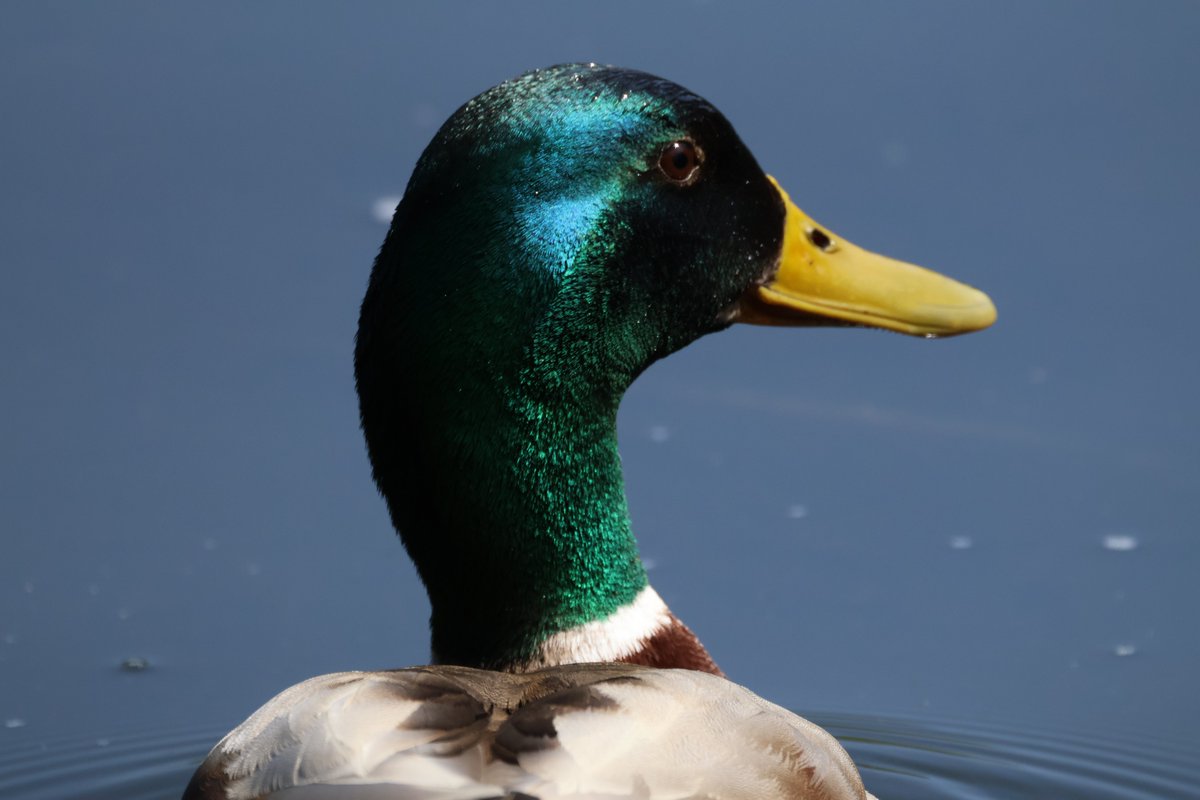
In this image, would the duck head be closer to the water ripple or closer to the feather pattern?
the feather pattern

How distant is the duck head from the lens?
9.61 ft

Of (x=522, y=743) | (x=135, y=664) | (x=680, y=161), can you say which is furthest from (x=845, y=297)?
(x=135, y=664)

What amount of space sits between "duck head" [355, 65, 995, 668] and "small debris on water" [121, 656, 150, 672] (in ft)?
4.19

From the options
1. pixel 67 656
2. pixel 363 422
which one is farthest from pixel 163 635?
pixel 363 422

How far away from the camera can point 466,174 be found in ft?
9.61

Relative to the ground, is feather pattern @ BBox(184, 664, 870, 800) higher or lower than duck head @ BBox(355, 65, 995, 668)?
A: lower

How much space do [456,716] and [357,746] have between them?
0.12 meters

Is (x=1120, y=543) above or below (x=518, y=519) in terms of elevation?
below

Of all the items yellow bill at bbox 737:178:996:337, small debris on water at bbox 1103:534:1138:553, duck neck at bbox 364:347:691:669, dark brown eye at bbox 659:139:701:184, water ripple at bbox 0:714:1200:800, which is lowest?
water ripple at bbox 0:714:1200:800

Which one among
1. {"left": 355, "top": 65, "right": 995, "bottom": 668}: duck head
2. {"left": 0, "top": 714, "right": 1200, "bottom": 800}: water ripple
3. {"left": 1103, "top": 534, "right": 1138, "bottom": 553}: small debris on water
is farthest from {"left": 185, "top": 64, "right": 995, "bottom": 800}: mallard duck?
{"left": 1103, "top": 534, "right": 1138, "bottom": 553}: small debris on water

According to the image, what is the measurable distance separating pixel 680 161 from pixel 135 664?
1831 millimetres

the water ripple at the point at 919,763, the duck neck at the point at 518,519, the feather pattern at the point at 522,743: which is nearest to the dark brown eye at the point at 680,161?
the duck neck at the point at 518,519

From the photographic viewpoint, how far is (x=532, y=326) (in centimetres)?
295

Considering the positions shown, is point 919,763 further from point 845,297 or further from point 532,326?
point 532,326
